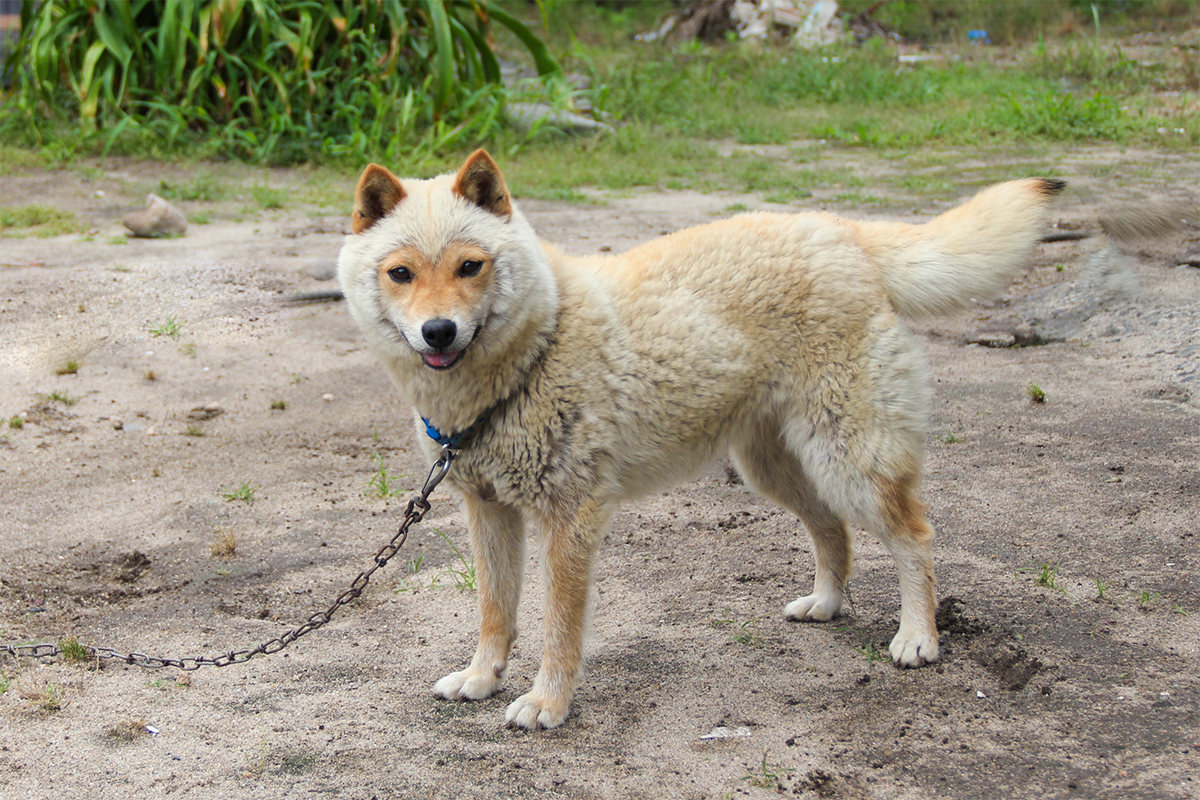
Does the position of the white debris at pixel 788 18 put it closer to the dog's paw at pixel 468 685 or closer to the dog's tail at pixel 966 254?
the dog's tail at pixel 966 254

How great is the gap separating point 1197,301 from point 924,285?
3598mm

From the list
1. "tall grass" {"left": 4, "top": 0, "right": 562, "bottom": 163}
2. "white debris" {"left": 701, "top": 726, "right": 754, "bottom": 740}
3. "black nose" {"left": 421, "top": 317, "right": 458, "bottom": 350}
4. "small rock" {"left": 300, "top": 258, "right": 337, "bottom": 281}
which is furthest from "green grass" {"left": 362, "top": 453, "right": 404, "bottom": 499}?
"tall grass" {"left": 4, "top": 0, "right": 562, "bottom": 163}

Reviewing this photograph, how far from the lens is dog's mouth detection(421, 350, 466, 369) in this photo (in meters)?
3.10

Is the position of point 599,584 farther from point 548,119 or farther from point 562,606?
point 548,119

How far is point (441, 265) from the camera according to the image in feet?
10.3

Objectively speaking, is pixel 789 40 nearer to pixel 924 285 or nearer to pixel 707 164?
Answer: pixel 707 164

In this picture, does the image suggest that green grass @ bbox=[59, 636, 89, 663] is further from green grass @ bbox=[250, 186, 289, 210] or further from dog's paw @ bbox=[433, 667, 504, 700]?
green grass @ bbox=[250, 186, 289, 210]

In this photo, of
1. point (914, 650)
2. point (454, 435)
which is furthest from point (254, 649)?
point (914, 650)

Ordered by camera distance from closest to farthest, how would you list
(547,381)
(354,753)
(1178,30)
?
(354,753), (547,381), (1178,30)

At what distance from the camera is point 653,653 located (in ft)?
12.2

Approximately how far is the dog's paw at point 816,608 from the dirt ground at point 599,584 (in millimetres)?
100

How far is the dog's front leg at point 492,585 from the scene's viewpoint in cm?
348

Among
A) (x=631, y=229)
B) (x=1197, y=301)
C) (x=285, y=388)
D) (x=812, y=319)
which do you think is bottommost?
(x=285, y=388)

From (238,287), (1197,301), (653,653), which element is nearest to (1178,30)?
(1197,301)
